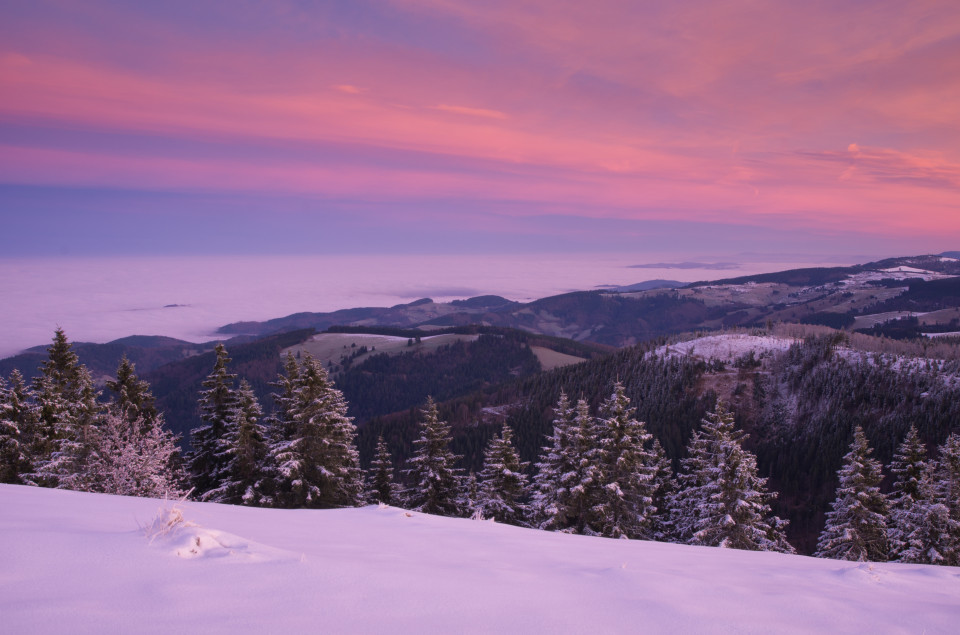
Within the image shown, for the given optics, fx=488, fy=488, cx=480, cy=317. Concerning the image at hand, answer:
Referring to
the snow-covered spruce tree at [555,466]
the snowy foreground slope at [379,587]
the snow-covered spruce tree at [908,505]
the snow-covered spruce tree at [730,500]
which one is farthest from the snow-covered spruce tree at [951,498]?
the snowy foreground slope at [379,587]

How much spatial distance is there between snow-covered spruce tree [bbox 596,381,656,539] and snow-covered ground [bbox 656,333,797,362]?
117 metres

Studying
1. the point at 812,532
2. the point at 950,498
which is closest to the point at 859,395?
the point at 812,532

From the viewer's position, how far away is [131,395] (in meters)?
32.9

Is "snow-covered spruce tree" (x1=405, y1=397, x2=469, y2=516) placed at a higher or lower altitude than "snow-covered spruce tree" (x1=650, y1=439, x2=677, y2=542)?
higher

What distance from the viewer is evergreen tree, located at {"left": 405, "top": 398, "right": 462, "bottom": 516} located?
114 ft

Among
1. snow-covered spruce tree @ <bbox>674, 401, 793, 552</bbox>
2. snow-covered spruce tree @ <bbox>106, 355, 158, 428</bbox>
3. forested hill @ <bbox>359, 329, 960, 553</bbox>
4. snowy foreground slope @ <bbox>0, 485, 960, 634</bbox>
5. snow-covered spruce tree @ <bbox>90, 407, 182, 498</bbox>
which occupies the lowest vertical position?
forested hill @ <bbox>359, 329, 960, 553</bbox>

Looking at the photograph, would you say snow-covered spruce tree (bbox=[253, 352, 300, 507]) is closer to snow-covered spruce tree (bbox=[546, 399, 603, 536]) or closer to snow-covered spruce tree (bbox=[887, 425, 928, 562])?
snow-covered spruce tree (bbox=[546, 399, 603, 536])

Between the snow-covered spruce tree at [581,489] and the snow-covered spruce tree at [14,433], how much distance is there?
101 feet

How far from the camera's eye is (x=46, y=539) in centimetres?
502

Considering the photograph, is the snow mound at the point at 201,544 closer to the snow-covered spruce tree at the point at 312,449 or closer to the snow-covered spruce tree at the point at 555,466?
the snow-covered spruce tree at the point at 312,449

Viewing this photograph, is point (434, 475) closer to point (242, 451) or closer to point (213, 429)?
point (242, 451)

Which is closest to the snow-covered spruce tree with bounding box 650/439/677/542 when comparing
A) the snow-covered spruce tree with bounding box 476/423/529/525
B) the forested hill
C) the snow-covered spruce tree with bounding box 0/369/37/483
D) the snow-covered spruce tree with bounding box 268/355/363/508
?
the snow-covered spruce tree with bounding box 476/423/529/525

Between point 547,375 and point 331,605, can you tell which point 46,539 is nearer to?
point 331,605

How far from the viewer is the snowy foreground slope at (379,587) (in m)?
3.76
